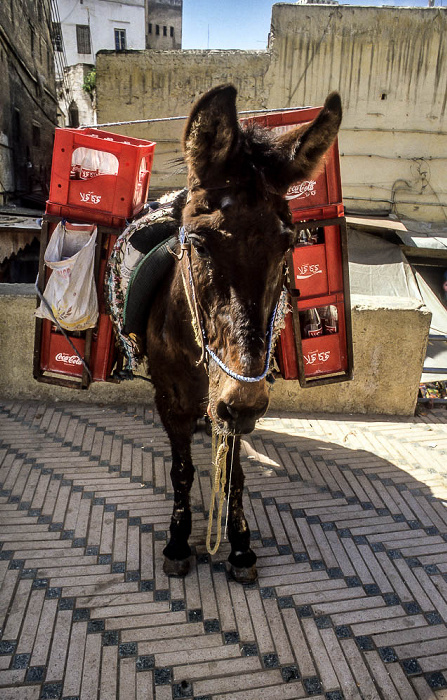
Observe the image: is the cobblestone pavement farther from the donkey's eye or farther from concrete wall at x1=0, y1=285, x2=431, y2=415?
the donkey's eye

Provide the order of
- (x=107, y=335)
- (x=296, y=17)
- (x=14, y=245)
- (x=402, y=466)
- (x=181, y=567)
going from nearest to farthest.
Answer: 1. (x=181, y=567)
2. (x=107, y=335)
3. (x=402, y=466)
4. (x=14, y=245)
5. (x=296, y=17)

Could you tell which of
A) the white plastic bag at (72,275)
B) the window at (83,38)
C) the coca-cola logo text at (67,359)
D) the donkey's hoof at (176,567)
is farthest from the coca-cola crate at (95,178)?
the window at (83,38)

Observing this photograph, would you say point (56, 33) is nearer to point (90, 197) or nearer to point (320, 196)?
point (90, 197)

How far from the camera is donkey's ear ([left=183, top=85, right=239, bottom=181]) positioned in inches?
73.5

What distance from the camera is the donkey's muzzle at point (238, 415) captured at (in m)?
1.95

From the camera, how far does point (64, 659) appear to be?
253 cm

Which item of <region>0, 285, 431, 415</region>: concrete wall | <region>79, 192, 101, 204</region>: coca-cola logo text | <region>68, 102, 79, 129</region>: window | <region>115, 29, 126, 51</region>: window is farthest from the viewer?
<region>115, 29, 126, 51</region>: window

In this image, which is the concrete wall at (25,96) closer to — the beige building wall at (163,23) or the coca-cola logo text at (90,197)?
the coca-cola logo text at (90,197)

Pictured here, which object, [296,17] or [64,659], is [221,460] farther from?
[296,17]

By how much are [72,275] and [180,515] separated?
6.70 feet

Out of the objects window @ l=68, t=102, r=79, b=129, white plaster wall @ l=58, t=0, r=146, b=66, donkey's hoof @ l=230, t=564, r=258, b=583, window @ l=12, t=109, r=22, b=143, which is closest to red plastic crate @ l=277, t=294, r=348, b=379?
donkey's hoof @ l=230, t=564, r=258, b=583

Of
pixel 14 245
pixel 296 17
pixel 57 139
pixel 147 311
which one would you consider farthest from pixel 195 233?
pixel 296 17

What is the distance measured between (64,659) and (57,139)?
3.48 m

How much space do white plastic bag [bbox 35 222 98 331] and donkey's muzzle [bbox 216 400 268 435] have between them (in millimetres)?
2059
